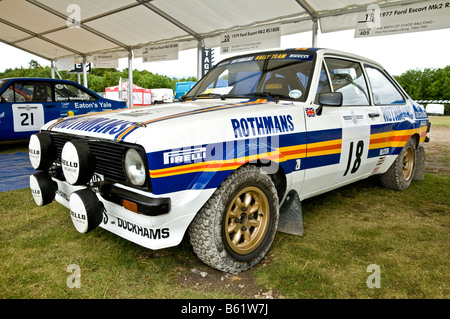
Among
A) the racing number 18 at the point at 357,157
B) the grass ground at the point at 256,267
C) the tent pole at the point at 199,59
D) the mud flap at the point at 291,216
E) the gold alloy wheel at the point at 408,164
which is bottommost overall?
the grass ground at the point at 256,267

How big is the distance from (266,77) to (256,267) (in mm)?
1675

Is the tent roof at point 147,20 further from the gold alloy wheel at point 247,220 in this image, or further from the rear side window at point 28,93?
the gold alloy wheel at point 247,220

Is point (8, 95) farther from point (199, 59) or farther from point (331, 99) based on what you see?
point (331, 99)

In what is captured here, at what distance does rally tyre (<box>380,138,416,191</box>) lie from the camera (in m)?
4.00

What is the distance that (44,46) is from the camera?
38.4 ft

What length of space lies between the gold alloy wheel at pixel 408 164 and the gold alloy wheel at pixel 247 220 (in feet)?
9.76

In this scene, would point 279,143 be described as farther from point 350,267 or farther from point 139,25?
point 139,25

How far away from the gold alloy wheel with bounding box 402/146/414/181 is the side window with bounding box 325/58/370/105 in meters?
1.50

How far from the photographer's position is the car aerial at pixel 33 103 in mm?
6215

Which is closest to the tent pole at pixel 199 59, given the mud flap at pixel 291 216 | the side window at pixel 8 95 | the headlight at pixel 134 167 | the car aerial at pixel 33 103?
the car aerial at pixel 33 103

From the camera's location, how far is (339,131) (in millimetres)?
2820

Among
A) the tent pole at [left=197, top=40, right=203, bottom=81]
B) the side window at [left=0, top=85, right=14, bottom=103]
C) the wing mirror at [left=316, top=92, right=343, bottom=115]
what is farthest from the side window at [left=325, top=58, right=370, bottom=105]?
the side window at [left=0, top=85, right=14, bottom=103]

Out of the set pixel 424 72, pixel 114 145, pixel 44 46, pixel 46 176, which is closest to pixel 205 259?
pixel 114 145

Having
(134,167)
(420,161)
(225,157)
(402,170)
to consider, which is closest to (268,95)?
(225,157)
